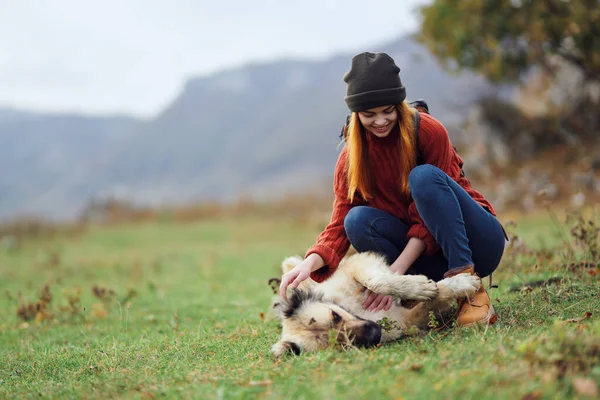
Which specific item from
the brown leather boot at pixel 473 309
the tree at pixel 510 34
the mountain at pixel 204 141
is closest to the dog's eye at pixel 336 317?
the brown leather boot at pixel 473 309

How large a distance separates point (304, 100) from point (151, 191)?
120 feet

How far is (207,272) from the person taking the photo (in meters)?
10.6

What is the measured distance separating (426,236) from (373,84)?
1.03m

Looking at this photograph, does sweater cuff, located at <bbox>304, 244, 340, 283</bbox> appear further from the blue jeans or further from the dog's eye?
the dog's eye

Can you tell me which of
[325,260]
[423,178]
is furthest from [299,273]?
[423,178]

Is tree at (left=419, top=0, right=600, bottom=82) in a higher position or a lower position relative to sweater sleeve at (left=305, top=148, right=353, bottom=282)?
higher

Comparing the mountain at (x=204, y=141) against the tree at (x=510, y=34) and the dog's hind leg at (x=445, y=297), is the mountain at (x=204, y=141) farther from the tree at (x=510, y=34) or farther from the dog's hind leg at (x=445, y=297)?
the dog's hind leg at (x=445, y=297)

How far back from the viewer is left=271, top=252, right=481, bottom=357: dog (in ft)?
11.2

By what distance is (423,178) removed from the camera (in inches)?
139

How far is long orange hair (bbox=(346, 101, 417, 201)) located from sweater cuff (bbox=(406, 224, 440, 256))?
0.87ft

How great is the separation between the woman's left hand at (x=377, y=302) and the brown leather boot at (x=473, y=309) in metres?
0.41

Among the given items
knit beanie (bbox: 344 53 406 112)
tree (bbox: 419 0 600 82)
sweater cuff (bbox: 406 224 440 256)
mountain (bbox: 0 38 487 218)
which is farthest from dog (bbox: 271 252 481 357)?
mountain (bbox: 0 38 487 218)

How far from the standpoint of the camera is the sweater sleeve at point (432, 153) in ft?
12.2

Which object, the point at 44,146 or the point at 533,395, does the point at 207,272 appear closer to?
the point at 533,395
